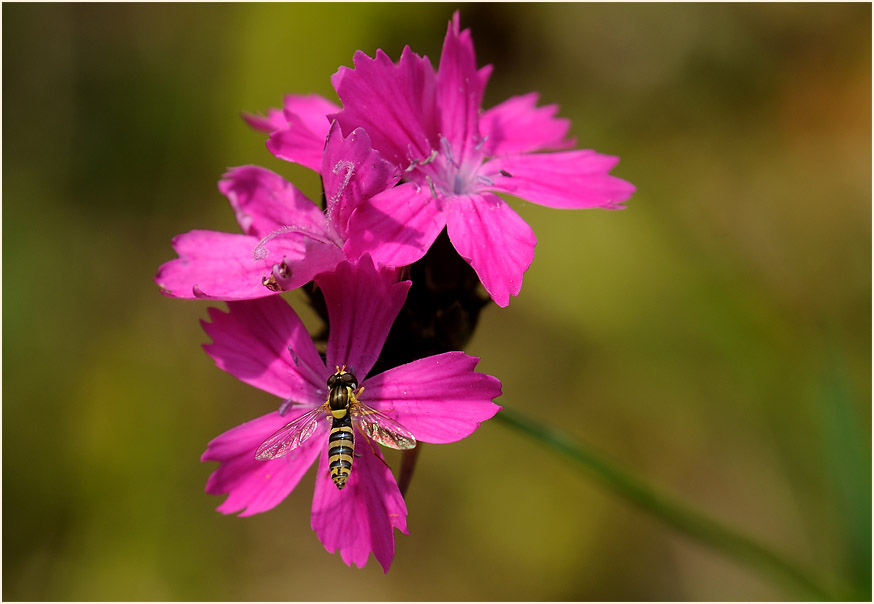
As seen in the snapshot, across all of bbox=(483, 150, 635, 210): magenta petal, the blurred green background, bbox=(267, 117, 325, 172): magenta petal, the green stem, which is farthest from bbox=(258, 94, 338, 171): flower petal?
the blurred green background

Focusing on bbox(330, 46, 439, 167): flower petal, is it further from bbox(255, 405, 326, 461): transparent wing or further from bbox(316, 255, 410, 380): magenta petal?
bbox(255, 405, 326, 461): transparent wing

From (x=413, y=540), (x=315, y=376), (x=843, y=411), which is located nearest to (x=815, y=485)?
(x=843, y=411)

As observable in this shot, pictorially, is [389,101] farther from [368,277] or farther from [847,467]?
[847,467]

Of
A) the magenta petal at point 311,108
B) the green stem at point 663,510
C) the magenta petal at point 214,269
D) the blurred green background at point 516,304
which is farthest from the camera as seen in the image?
the blurred green background at point 516,304

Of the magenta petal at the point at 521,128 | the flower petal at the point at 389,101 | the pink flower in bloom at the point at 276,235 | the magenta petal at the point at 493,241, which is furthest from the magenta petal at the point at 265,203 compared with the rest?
the magenta petal at the point at 521,128

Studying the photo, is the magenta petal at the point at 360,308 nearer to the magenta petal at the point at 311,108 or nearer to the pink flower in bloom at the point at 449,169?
the pink flower in bloom at the point at 449,169

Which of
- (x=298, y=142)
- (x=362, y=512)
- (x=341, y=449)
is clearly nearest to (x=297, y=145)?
(x=298, y=142)
